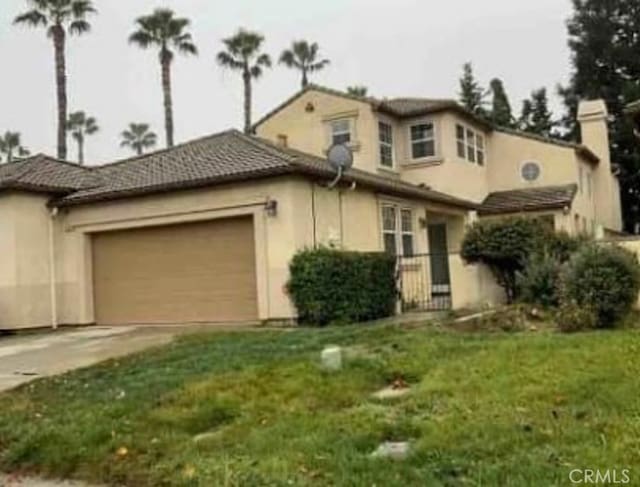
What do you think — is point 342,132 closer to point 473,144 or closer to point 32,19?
point 473,144

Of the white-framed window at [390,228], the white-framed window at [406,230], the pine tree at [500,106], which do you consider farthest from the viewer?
the pine tree at [500,106]

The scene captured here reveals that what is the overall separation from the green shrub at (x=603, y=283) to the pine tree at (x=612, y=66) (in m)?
28.3

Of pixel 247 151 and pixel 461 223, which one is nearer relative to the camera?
pixel 247 151

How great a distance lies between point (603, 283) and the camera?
12047 mm

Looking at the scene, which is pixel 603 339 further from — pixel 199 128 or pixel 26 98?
pixel 199 128

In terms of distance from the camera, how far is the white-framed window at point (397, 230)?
21.0m

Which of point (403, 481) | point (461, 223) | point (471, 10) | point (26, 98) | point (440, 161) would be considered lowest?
point (403, 481)

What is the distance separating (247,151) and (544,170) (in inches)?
592

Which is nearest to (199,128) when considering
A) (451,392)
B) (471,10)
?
(471,10)

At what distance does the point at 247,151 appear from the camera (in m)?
18.8

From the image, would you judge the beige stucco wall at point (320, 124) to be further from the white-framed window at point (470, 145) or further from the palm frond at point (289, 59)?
the palm frond at point (289, 59)

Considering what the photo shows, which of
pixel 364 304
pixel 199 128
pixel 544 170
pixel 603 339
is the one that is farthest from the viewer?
pixel 199 128

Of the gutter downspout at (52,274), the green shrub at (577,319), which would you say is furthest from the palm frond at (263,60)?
the green shrub at (577,319)

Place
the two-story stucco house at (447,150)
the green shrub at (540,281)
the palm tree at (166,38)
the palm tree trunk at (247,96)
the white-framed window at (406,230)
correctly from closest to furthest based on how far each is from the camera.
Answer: the green shrub at (540,281)
the white-framed window at (406,230)
the two-story stucco house at (447,150)
the palm tree at (166,38)
the palm tree trunk at (247,96)
